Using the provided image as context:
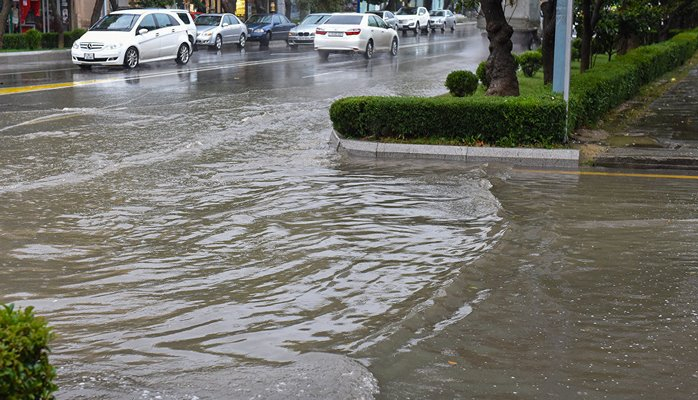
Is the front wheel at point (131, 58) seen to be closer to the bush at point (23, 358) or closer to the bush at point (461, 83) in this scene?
the bush at point (461, 83)

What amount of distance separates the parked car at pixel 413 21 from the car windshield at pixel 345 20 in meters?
24.6

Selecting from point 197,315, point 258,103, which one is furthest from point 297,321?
point 258,103

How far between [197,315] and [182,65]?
2435 cm

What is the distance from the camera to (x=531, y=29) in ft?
137

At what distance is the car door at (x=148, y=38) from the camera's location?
1093 inches

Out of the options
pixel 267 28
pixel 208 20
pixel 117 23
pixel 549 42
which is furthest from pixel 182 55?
pixel 267 28

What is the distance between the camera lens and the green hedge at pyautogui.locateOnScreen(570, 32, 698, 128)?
1463cm

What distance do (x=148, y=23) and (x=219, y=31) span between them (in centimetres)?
1111

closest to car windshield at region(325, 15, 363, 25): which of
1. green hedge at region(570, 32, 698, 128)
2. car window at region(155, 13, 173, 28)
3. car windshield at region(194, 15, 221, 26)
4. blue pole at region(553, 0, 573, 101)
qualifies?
car window at region(155, 13, 173, 28)

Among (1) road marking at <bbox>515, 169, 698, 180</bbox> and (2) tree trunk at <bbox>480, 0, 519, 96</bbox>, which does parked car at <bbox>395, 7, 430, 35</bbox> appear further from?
(1) road marking at <bbox>515, 169, 698, 180</bbox>

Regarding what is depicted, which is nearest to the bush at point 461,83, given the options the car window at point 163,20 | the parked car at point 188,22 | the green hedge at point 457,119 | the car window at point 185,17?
the green hedge at point 457,119

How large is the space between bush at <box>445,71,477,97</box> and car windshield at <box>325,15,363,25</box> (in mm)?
17508

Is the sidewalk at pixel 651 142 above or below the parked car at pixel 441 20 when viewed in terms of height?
below

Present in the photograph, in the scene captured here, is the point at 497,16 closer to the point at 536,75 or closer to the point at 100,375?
the point at 536,75
